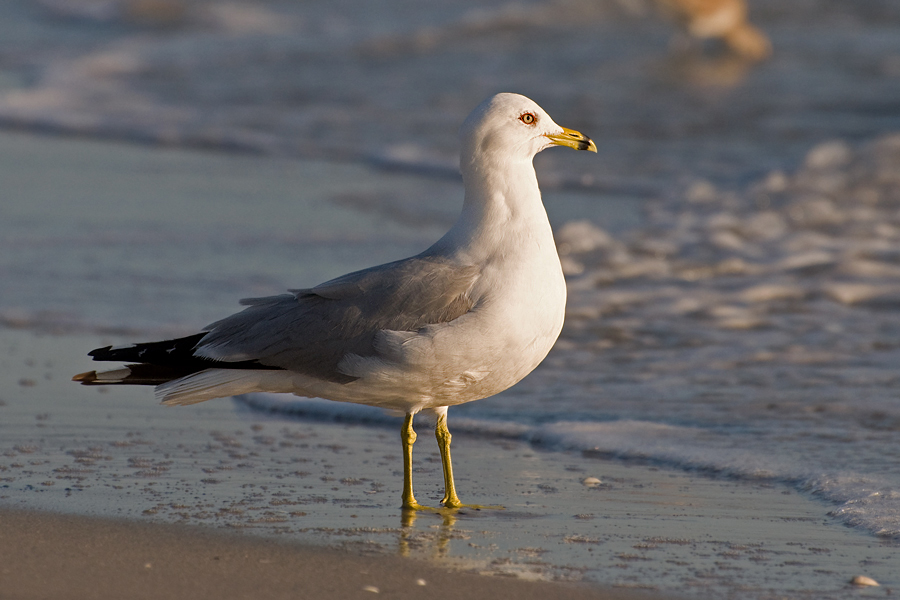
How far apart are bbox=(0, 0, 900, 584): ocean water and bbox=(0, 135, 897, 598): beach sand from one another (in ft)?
0.61

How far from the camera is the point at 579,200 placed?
33.9ft

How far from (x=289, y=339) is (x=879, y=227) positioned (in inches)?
223

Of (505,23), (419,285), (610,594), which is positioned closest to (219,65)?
(505,23)

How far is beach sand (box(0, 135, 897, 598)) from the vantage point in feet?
11.8

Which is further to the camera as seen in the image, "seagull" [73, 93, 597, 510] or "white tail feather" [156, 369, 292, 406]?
"white tail feather" [156, 369, 292, 406]

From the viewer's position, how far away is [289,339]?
14.4 ft

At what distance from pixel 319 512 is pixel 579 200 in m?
6.41

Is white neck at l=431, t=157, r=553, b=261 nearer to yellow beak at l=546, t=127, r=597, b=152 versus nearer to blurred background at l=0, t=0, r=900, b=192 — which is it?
yellow beak at l=546, t=127, r=597, b=152

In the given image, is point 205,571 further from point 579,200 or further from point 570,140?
point 579,200

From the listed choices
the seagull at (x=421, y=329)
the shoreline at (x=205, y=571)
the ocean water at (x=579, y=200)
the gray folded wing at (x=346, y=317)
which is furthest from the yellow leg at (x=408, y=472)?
the ocean water at (x=579, y=200)

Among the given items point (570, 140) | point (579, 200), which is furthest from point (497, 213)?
point (579, 200)

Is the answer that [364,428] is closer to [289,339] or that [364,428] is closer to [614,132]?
[289,339]

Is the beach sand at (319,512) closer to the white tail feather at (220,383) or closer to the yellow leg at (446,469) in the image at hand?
the yellow leg at (446,469)

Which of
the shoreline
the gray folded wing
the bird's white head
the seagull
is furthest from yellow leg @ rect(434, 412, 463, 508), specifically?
the bird's white head
